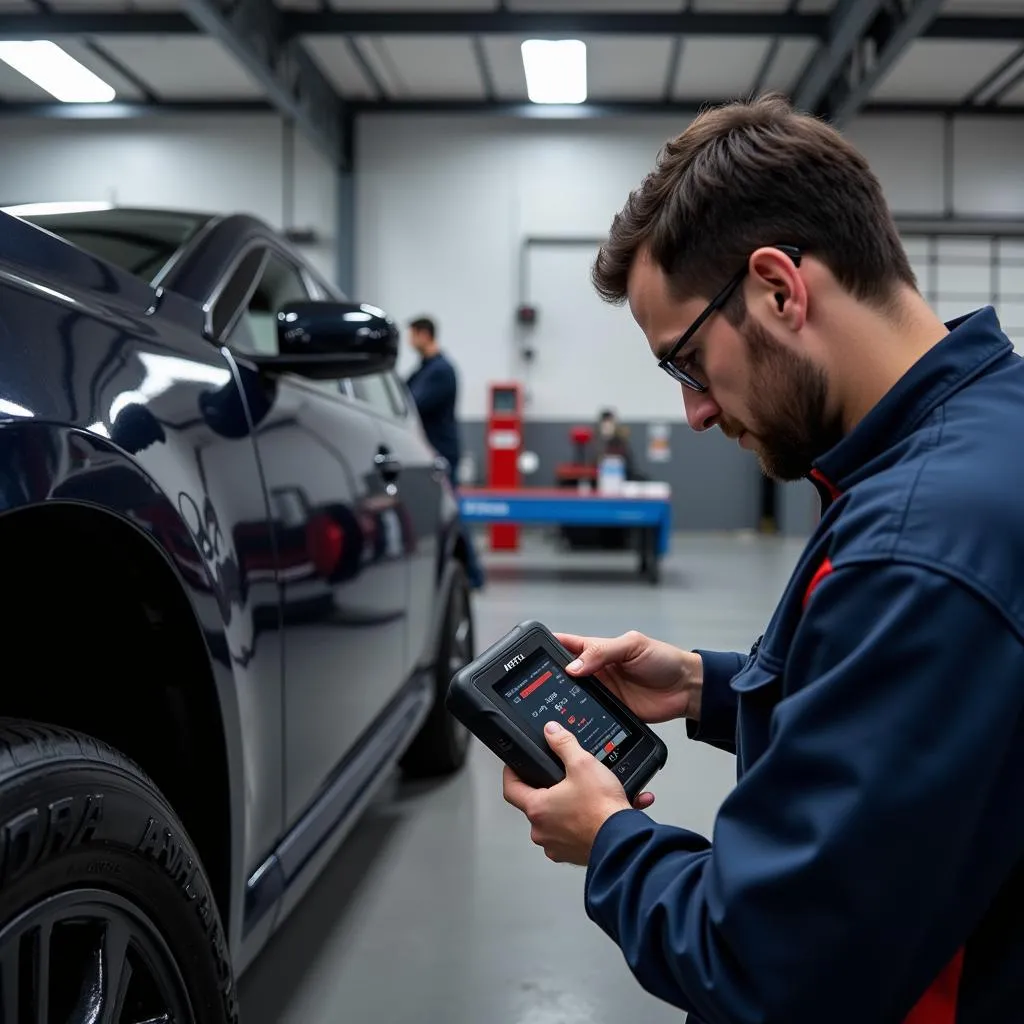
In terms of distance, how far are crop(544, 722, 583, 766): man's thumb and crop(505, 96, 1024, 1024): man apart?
2cm

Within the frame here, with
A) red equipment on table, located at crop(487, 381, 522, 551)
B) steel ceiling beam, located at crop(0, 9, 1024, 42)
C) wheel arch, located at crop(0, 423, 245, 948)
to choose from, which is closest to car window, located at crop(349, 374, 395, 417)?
wheel arch, located at crop(0, 423, 245, 948)

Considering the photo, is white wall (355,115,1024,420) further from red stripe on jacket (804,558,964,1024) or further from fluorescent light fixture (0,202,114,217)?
red stripe on jacket (804,558,964,1024)

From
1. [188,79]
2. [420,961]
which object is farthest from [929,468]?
[188,79]

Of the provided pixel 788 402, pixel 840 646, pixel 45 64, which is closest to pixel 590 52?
pixel 45 64

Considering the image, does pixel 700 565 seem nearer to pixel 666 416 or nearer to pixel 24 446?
pixel 666 416

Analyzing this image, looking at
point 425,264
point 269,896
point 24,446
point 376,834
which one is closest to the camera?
point 24,446

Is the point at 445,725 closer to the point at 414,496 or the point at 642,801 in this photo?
the point at 414,496

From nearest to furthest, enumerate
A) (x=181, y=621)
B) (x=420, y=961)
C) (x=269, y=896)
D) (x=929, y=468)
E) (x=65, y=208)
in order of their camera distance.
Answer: (x=929, y=468)
(x=181, y=621)
(x=269, y=896)
(x=65, y=208)
(x=420, y=961)

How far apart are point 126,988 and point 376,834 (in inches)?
66.1

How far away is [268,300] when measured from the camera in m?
2.08

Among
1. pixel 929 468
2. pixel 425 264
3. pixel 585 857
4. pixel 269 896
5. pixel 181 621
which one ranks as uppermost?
pixel 425 264

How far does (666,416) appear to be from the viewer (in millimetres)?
11789

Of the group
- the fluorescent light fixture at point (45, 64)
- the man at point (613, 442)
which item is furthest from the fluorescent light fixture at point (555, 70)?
the fluorescent light fixture at point (45, 64)

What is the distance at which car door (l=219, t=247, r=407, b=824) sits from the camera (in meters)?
1.47
